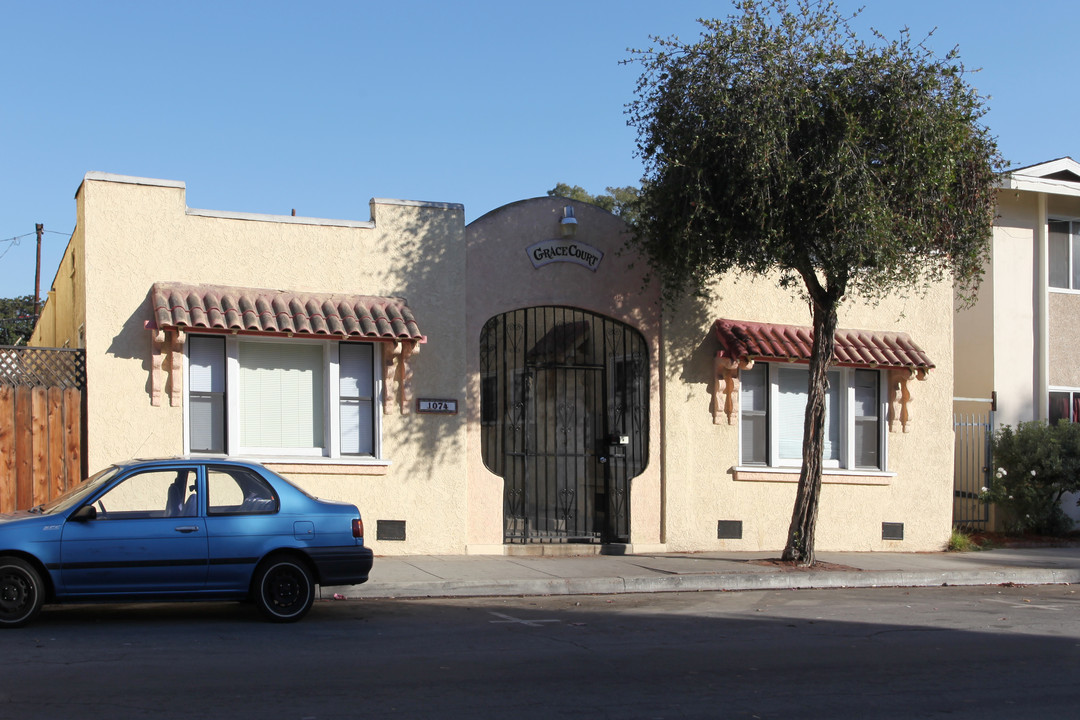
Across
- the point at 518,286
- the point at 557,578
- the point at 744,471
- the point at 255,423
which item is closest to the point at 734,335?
the point at 744,471

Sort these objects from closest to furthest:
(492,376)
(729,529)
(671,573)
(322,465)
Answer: (671,573) → (322,465) → (492,376) → (729,529)

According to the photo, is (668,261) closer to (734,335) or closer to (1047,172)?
(734,335)

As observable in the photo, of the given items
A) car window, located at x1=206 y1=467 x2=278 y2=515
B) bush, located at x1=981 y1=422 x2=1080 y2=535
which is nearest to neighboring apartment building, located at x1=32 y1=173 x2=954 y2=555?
bush, located at x1=981 y1=422 x2=1080 y2=535

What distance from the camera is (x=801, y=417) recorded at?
16.0 meters

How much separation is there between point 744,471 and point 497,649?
782cm

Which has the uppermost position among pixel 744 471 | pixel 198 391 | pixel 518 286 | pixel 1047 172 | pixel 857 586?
pixel 1047 172

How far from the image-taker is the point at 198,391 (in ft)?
41.9

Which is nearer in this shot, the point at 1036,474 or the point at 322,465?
the point at 322,465

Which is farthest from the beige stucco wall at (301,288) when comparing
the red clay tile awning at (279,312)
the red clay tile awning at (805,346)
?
the red clay tile awning at (805,346)

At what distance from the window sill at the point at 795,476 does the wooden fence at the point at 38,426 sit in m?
8.99

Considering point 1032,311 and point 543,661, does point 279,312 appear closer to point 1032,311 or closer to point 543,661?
point 543,661

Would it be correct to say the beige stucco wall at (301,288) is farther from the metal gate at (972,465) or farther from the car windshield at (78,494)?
the metal gate at (972,465)

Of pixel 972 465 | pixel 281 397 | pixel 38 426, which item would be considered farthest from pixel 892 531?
pixel 38 426

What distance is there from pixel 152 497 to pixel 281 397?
13.5 feet
